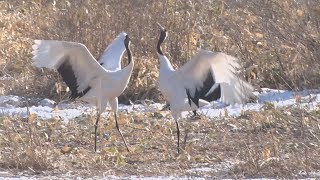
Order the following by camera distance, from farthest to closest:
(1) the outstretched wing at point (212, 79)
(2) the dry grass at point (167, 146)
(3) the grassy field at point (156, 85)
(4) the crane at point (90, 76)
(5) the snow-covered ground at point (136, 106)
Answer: (5) the snow-covered ground at point (136, 106)
(4) the crane at point (90, 76)
(1) the outstretched wing at point (212, 79)
(3) the grassy field at point (156, 85)
(2) the dry grass at point (167, 146)

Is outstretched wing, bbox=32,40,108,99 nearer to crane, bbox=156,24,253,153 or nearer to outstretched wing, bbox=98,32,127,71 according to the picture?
outstretched wing, bbox=98,32,127,71

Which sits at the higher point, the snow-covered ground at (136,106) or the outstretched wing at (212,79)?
the outstretched wing at (212,79)

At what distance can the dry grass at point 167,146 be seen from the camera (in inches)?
317

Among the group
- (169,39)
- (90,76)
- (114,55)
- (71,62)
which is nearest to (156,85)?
(169,39)

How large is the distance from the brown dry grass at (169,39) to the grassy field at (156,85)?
0.05 feet

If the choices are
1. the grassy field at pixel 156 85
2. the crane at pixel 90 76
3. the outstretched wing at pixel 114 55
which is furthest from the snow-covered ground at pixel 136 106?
the crane at pixel 90 76

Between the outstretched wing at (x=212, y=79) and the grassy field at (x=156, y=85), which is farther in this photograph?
the outstretched wing at (x=212, y=79)

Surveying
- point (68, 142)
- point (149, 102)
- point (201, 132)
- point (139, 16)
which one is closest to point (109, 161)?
point (68, 142)

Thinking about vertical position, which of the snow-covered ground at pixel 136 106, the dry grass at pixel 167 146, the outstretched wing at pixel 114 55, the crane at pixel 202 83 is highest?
the outstretched wing at pixel 114 55

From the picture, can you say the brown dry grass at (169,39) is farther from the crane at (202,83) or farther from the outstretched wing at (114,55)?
the crane at (202,83)

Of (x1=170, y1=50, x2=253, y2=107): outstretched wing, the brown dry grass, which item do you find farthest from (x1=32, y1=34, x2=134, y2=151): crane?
the brown dry grass

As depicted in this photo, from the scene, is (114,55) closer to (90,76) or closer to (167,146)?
(90,76)

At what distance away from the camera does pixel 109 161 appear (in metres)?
8.70

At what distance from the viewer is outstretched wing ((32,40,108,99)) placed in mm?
9484
